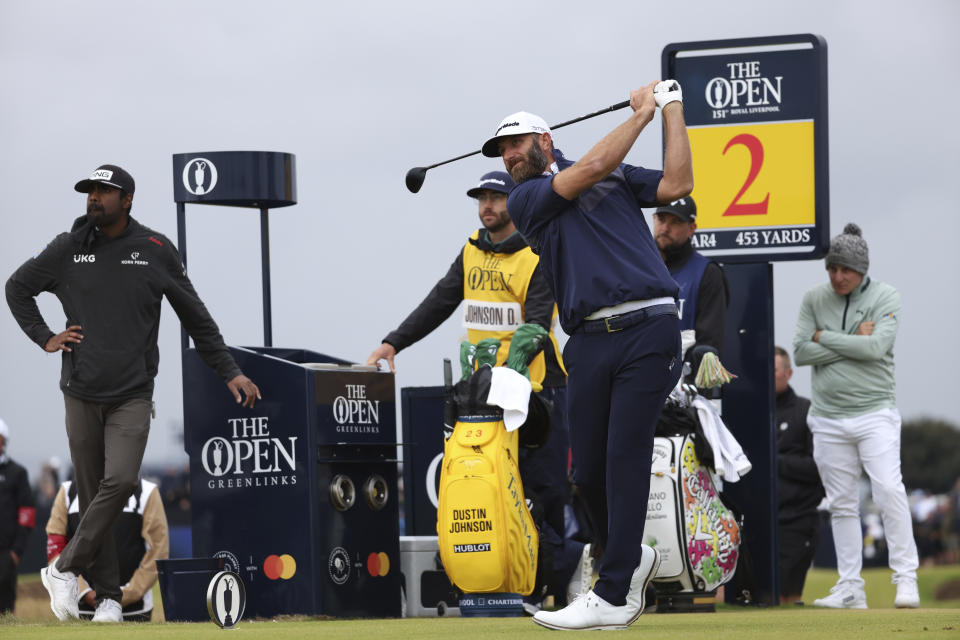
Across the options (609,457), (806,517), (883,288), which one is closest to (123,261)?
(609,457)

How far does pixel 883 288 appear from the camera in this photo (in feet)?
32.6

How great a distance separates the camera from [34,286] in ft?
27.2

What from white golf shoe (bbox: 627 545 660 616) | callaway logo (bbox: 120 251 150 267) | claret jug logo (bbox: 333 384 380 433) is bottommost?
white golf shoe (bbox: 627 545 660 616)

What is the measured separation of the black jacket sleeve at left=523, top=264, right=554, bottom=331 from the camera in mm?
8367

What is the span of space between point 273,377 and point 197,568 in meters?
1.19

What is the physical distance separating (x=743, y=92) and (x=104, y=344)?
4.14m

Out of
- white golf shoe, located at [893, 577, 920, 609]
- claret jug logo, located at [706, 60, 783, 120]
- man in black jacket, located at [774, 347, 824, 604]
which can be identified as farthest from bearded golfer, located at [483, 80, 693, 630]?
man in black jacket, located at [774, 347, 824, 604]

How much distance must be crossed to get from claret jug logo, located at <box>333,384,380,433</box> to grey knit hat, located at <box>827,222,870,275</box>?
2997 millimetres

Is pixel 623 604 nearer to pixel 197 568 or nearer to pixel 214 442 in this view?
pixel 197 568

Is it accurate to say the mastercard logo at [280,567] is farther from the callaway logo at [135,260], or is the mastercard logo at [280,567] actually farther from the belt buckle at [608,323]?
the belt buckle at [608,323]

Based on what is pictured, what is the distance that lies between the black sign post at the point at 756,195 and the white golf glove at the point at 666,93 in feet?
11.6

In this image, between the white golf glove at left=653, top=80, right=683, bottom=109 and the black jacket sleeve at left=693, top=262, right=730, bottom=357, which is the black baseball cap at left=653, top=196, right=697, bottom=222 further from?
the white golf glove at left=653, top=80, right=683, bottom=109

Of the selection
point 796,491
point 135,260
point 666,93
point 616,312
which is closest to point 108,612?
point 135,260

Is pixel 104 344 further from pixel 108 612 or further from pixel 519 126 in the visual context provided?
pixel 519 126
